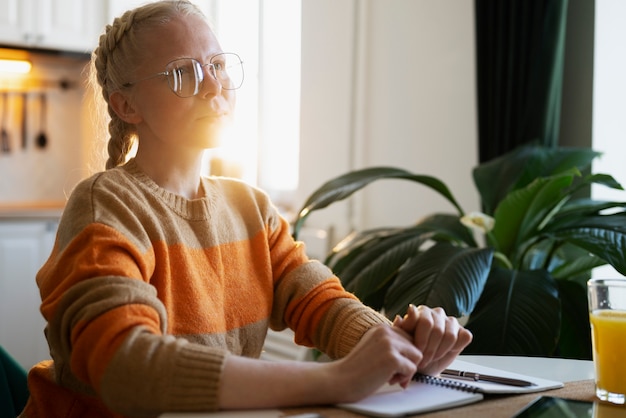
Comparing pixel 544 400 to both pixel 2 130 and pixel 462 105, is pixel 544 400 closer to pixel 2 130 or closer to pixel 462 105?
pixel 462 105

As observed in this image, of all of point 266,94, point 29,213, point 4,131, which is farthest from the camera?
point 266,94

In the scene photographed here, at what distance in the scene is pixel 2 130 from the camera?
4074mm

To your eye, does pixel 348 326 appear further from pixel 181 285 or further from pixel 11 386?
pixel 11 386

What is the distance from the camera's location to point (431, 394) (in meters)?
0.90

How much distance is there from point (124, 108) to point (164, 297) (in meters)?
0.33

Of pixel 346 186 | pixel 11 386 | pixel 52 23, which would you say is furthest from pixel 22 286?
pixel 11 386

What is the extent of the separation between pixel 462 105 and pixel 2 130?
2541 mm

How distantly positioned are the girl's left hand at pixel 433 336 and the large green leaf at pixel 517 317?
540mm

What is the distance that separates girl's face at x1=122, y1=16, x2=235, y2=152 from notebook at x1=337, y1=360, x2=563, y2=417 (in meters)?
0.48

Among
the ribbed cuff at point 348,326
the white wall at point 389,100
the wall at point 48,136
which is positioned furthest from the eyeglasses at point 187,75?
the wall at point 48,136

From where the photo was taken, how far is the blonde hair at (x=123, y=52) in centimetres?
116

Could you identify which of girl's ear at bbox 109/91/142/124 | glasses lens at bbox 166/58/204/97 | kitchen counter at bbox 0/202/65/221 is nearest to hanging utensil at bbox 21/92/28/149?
kitchen counter at bbox 0/202/65/221

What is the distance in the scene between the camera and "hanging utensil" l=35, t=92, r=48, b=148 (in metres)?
4.16

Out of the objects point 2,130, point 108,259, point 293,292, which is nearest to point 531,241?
point 293,292
